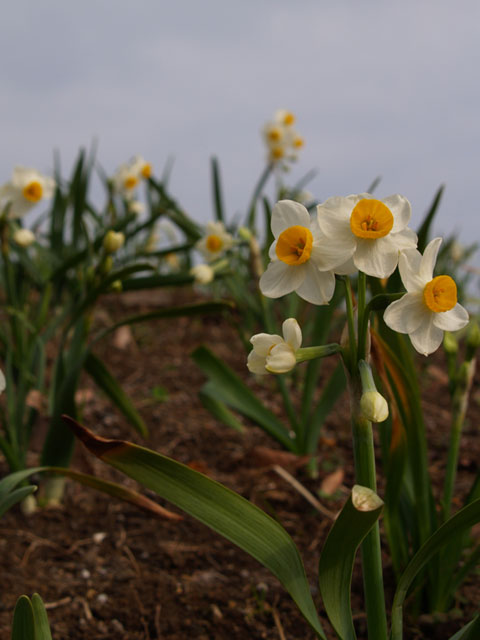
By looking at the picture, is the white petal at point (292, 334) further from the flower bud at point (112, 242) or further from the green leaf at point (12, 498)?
the flower bud at point (112, 242)

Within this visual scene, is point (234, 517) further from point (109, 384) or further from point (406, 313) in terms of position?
point (109, 384)

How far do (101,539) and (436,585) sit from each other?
886 millimetres

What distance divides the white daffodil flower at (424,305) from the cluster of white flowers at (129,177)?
2.33 meters

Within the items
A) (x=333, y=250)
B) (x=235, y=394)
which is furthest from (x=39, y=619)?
(x=235, y=394)

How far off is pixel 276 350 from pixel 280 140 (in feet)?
8.00

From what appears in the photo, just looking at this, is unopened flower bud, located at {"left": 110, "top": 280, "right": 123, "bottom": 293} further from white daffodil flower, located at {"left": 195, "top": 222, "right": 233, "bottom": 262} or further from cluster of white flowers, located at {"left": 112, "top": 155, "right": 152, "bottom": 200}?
cluster of white flowers, located at {"left": 112, "top": 155, "right": 152, "bottom": 200}

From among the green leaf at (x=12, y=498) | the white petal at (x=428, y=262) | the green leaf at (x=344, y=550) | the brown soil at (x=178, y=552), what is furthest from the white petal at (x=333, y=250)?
the brown soil at (x=178, y=552)

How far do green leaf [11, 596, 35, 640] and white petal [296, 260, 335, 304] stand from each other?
0.55 m

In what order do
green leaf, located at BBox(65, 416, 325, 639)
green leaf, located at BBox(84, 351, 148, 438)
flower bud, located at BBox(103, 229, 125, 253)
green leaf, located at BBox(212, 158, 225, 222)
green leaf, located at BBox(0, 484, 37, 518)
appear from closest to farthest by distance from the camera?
1. green leaf, located at BBox(65, 416, 325, 639)
2. green leaf, located at BBox(0, 484, 37, 518)
3. flower bud, located at BBox(103, 229, 125, 253)
4. green leaf, located at BBox(84, 351, 148, 438)
5. green leaf, located at BBox(212, 158, 225, 222)

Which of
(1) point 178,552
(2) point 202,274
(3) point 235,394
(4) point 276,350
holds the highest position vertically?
(4) point 276,350

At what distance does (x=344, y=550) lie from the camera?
861 millimetres

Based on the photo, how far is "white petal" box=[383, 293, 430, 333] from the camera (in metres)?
0.85

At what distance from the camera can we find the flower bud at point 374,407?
2.58ft

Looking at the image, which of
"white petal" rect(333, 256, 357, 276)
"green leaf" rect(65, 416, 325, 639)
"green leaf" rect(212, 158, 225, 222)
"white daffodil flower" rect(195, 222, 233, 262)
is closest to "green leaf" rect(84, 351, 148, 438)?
"white daffodil flower" rect(195, 222, 233, 262)
